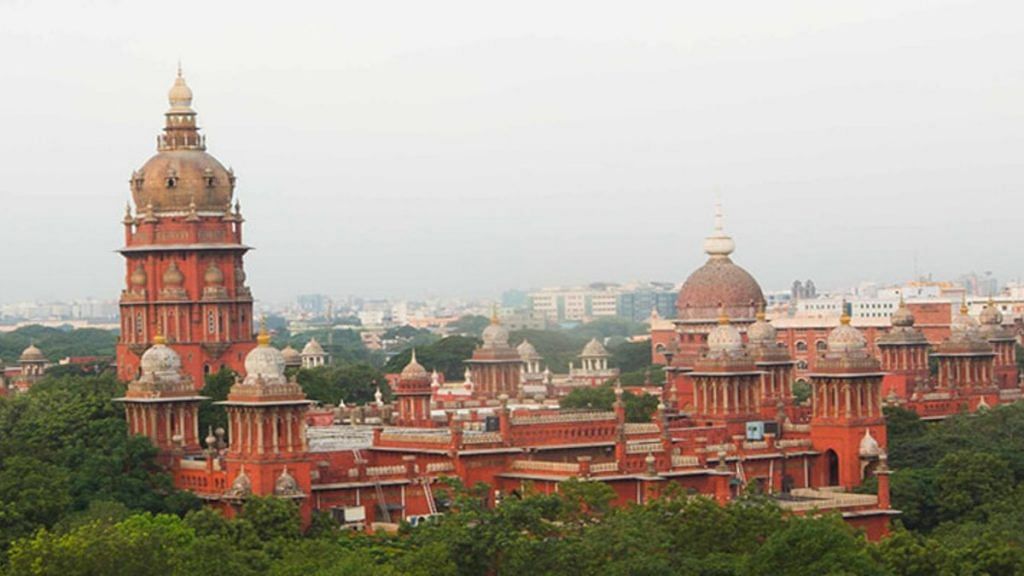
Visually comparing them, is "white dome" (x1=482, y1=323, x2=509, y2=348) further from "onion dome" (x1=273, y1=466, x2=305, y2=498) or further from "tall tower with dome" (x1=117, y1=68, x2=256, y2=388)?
"onion dome" (x1=273, y1=466, x2=305, y2=498)

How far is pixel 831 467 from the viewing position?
6569 centimetres

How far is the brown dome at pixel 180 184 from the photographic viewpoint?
7231cm

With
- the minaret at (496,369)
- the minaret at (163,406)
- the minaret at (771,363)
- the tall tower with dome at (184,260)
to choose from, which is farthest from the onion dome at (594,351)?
the minaret at (163,406)

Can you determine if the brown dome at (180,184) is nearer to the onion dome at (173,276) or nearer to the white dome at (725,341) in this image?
the onion dome at (173,276)

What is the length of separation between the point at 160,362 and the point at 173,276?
13.7 metres

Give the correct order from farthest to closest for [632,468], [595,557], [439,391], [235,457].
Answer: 1. [439,391]
2. [632,468]
3. [235,457]
4. [595,557]

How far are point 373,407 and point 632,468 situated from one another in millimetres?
16834

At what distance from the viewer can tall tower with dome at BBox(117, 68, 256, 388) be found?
237 feet

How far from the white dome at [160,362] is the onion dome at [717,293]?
3023cm

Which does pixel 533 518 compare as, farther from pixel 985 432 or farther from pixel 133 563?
pixel 985 432

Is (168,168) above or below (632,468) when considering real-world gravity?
above

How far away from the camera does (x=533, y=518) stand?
1999 inches

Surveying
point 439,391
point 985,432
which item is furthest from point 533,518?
point 439,391

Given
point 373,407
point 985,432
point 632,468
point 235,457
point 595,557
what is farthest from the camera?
point 373,407
